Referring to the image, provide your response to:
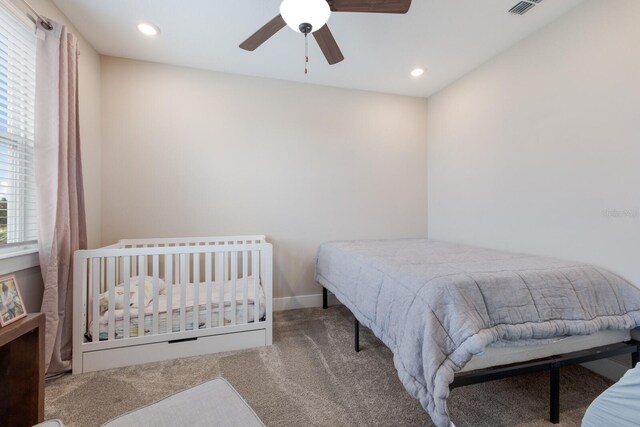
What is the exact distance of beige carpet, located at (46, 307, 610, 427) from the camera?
4.67 ft

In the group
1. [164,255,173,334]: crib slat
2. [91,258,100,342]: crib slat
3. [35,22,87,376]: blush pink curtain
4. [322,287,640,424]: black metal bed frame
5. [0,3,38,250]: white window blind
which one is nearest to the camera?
[322,287,640,424]: black metal bed frame

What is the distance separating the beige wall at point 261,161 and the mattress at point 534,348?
1.99m

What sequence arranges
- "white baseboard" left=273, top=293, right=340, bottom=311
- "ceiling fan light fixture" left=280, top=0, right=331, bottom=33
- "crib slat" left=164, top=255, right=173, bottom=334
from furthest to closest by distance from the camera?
1. "white baseboard" left=273, top=293, right=340, bottom=311
2. "crib slat" left=164, top=255, right=173, bottom=334
3. "ceiling fan light fixture" left=280, top=0, right=331, bottom=33

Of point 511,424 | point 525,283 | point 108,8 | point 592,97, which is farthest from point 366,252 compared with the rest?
point 108,8

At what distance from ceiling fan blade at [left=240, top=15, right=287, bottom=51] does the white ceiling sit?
0.32 m

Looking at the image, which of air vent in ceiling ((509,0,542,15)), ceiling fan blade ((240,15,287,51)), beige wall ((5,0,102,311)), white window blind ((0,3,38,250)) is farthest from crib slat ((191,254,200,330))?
air vent in ceiling ((509,0,542,15))

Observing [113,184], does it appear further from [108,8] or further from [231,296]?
[231,296]

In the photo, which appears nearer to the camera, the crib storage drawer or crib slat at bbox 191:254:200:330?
the crib storage drawer

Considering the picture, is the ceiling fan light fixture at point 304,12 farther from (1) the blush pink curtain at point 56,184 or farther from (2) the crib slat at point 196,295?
(2) the crib slat at point 196,295

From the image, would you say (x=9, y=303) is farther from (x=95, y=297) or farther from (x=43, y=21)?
(x=43, y=21)

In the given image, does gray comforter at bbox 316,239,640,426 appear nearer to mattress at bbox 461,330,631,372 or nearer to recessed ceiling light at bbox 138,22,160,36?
mattress at bbox 461,330,631,372

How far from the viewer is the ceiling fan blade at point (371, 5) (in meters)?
1.47

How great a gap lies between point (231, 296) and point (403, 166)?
2488 mm

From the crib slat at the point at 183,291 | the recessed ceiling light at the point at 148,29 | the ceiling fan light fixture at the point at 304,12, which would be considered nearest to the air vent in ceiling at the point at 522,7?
the ceiling fan light fixture at the point at 304,12
